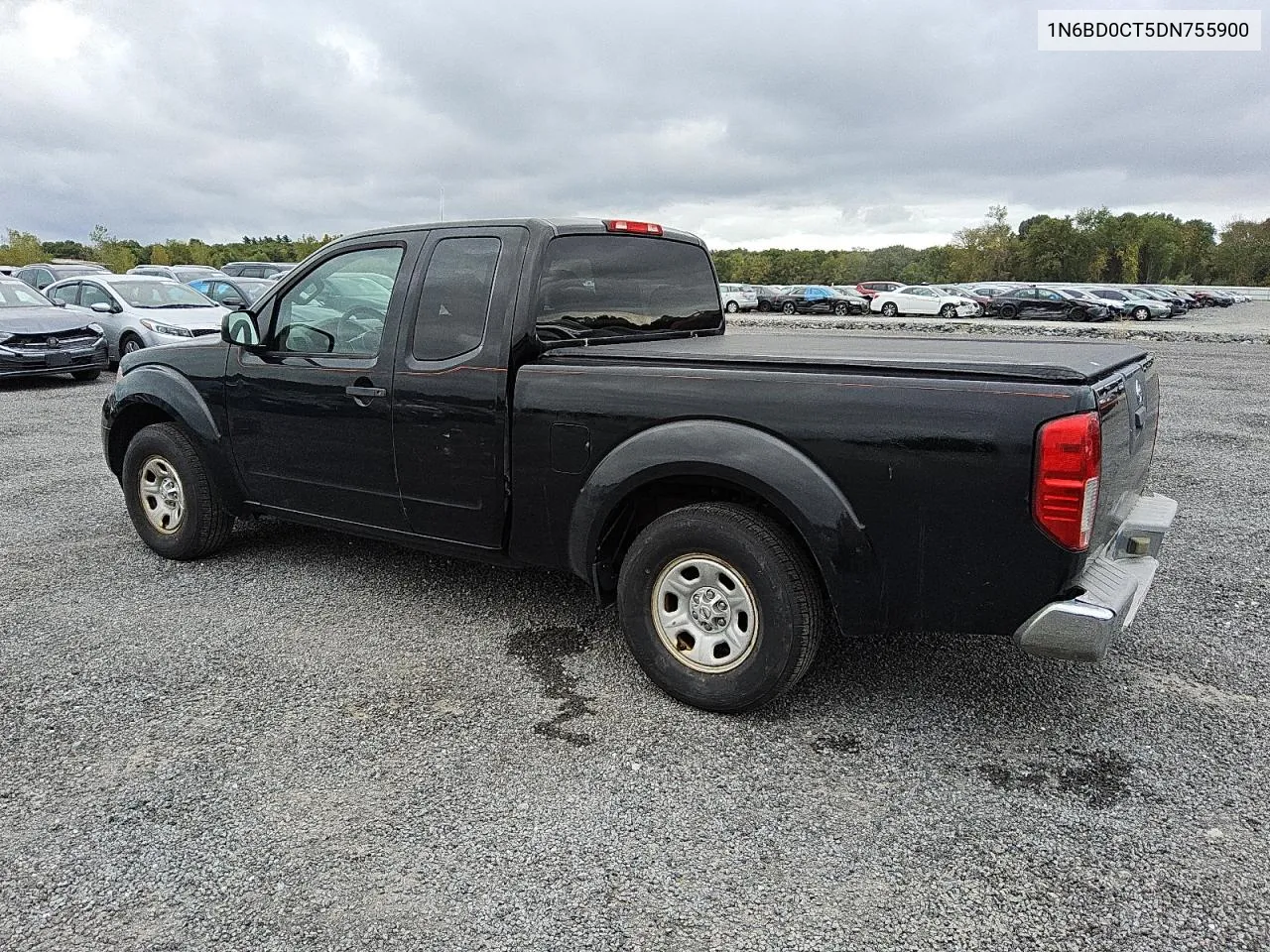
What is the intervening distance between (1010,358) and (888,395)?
456 mm

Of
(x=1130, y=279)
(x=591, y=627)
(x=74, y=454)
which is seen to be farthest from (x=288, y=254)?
(x=591, y=627)

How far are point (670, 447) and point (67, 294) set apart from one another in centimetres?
1653

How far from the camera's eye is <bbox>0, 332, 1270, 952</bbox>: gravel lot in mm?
2465

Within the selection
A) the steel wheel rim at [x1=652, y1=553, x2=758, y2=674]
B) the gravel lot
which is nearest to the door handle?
the gravel lot

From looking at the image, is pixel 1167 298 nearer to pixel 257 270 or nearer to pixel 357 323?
pixel 257 270

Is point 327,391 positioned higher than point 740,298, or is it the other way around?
point 327,391

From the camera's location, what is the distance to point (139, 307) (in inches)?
604

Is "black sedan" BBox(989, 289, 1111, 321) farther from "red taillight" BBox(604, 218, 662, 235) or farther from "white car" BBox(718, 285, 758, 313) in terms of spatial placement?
"red taillight" BBox(604, 218, 662, 235)

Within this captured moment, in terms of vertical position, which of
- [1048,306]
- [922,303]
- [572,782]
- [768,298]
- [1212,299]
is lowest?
[1212,299]

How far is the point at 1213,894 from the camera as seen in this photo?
8.24 ft

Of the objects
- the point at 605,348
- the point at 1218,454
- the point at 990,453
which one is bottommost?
the point at 1218,454

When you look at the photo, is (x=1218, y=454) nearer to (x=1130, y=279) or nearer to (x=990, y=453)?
(x=990, y=453)

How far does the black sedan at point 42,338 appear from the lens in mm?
13281

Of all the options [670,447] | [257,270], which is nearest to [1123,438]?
[670,447]
